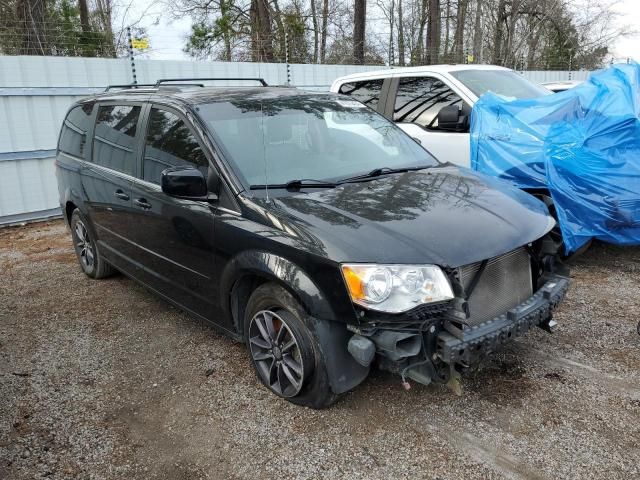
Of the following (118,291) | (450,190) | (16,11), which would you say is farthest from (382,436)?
(16,11)

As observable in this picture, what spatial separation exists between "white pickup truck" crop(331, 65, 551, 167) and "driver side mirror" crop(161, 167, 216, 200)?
10.8 feet

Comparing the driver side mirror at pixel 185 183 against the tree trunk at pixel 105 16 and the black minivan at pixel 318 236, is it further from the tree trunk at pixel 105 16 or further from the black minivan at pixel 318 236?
the tree trunk at pixel 105 16

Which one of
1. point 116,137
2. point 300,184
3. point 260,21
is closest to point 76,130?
point 116,137

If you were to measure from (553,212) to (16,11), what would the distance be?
12939 mm

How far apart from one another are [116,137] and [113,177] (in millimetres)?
357

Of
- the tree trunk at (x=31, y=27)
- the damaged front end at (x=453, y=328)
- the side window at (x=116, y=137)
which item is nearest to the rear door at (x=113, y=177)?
the side window at (x=116, y=137)

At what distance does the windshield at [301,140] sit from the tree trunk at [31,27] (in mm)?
8057

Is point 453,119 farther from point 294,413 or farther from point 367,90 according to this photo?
point 294,413

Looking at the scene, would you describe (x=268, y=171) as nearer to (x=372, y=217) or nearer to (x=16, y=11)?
(x=372, y=217)

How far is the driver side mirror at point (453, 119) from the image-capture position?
5.52 metres

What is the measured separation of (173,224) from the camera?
356 centimetres

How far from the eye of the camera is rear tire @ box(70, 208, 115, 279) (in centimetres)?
512

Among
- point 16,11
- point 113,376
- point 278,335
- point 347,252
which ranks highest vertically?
point 16,11

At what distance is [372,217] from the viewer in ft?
9.12
